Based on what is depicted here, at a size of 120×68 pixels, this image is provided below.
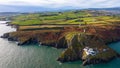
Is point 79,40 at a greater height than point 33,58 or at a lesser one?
greater

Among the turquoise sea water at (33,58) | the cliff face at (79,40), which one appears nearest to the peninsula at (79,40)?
the cliff face at (79,40)

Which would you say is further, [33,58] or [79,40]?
[79,40]

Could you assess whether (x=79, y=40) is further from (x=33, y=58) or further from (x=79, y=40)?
(x=33, y=58)

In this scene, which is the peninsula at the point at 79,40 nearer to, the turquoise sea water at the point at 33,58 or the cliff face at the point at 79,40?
the cliff face at the point at 79,40

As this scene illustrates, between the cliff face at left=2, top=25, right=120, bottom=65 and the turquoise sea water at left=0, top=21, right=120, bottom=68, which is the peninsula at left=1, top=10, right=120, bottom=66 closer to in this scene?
the cliff face at left=2, top=25, right=120, bottom=65

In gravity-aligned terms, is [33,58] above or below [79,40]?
below

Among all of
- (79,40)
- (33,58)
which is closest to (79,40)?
(79,40)
